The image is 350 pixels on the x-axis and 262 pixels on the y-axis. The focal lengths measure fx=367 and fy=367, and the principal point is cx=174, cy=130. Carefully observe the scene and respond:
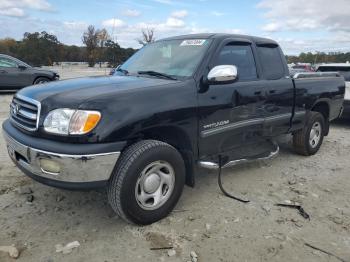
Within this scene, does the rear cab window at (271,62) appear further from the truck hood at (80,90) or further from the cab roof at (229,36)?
the truck hood at (80,90)

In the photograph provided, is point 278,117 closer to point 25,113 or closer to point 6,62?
point 25,113

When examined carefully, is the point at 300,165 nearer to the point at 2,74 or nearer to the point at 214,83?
the point at 214,83

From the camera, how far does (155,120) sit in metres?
3.37

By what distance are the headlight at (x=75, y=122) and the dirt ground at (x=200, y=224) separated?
99cm

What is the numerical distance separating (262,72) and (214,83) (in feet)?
3.96

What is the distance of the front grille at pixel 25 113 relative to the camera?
326 cm

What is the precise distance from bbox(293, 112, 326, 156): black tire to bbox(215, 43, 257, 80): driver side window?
69.5 inches

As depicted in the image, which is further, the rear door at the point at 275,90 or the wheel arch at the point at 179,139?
the rear door at the point at 275,90

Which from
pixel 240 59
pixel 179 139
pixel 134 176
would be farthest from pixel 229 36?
pixel 134 176

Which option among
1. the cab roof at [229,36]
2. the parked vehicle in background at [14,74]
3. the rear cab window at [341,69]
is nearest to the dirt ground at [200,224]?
the cab roof at [229,36]

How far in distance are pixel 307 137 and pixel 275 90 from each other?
1.49 meters

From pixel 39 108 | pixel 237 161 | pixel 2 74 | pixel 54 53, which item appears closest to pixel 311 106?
pixel 237 161

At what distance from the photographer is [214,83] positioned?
12.7ft

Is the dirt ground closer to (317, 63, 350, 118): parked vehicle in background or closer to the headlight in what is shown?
the headlight
